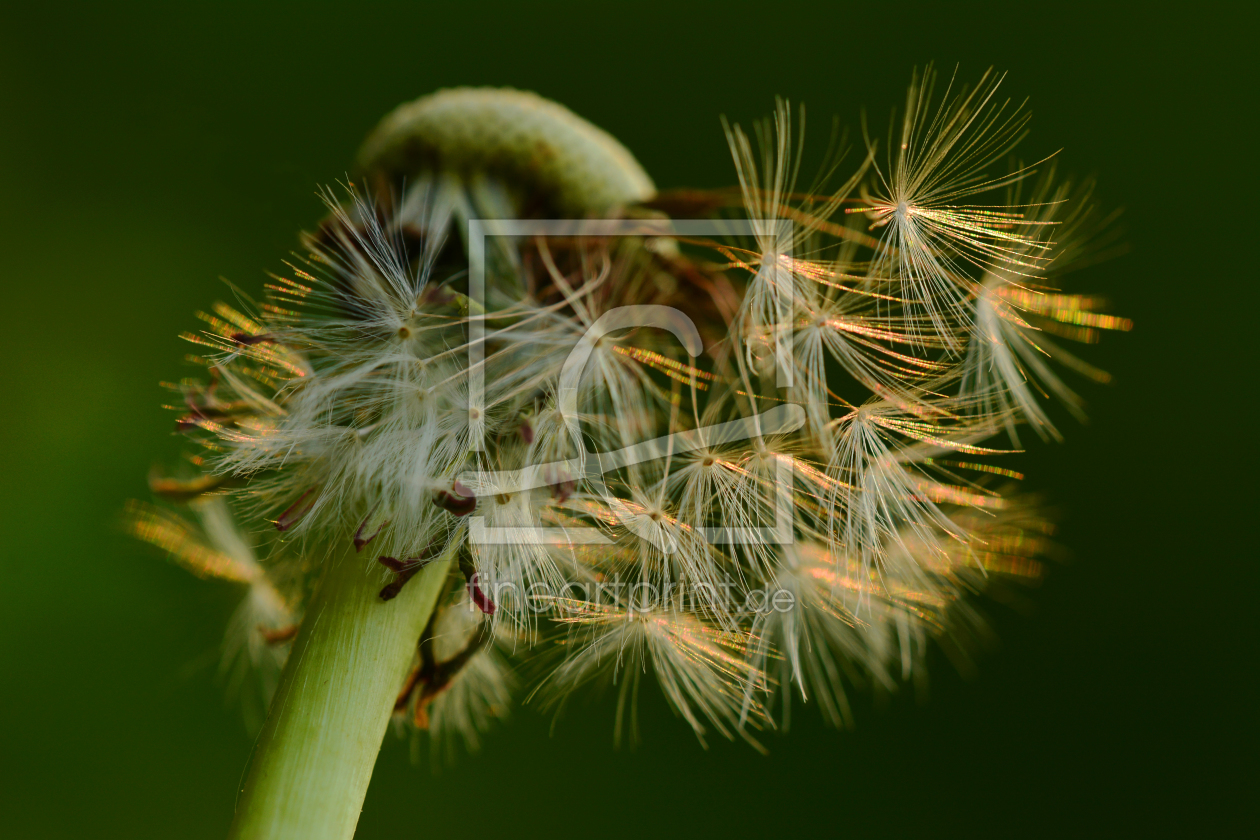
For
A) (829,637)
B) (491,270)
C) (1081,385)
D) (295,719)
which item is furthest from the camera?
(1081,385)

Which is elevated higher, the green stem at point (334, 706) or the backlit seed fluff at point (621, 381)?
the backlit seed fluff at point (621, 381)

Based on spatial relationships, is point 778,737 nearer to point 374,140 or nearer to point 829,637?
point 829,637

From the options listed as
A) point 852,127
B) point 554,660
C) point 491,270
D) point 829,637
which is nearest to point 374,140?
point 491,270

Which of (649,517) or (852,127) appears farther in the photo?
(852,127)

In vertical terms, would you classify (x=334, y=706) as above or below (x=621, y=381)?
below

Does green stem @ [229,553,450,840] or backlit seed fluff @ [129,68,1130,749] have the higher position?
backlit seed fluff @ [129,68,1130,749]

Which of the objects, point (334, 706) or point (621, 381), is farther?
point (621, 381)

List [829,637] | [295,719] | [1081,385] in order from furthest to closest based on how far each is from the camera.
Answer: [1081,385]
[829,637]
[295,719]

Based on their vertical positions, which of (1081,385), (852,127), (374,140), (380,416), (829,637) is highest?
(852,127)
